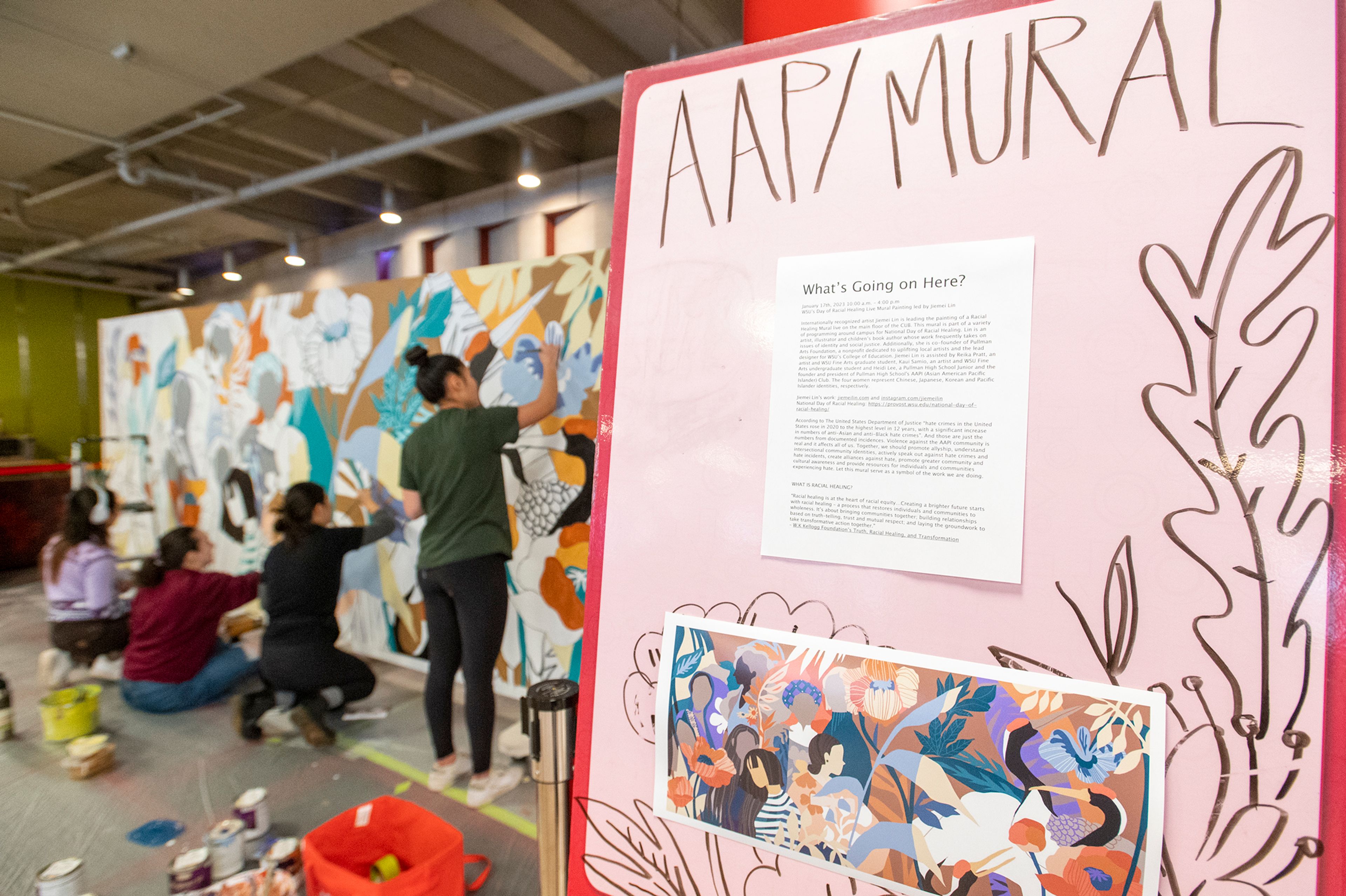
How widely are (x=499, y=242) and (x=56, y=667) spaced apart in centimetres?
391

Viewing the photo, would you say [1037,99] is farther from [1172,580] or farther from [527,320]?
[527,320]

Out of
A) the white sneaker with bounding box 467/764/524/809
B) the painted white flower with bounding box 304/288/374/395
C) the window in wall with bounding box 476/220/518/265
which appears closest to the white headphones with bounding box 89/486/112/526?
the painted white flower with bounding box 304/288/374/395

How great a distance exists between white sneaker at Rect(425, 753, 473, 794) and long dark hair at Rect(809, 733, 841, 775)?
2.00 m

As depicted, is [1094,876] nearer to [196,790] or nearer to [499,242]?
[196,790]

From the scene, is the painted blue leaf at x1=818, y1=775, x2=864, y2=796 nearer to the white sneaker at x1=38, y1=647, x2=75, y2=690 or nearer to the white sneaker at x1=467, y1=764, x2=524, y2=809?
the white sneaker at x1=467, y1=764, x2=524, y2=809

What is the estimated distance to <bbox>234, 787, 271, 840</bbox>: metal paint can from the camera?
1.76m

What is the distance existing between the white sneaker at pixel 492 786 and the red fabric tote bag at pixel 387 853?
0.89 ft

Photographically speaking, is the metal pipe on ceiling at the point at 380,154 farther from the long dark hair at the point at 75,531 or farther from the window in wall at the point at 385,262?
the long dark hair at the point at 75,531

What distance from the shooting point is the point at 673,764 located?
55 centimetres

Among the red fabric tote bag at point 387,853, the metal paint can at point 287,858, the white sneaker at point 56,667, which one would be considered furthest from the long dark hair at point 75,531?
the red fabric tote bag at point 387,853

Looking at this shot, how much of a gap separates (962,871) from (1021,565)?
0.75 feet

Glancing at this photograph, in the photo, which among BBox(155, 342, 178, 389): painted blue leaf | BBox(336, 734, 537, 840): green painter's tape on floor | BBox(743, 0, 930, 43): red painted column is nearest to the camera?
BBox(743, 0, 930, 43): red painted column

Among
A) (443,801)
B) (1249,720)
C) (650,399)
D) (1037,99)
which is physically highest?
(1037,99)

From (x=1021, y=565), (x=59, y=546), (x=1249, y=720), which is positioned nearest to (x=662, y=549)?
(x=1021, y=565)
